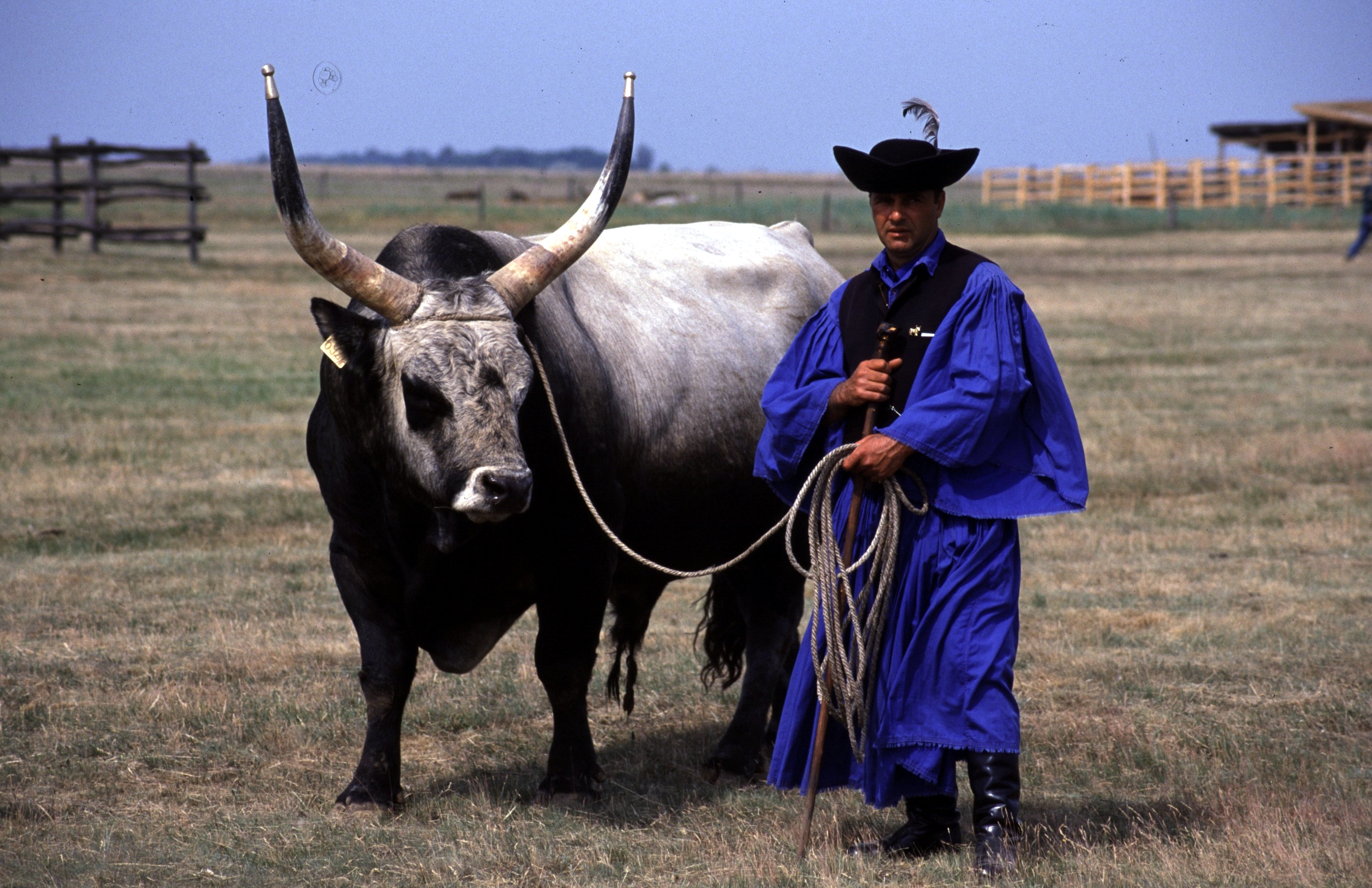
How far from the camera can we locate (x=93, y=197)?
2670 cm

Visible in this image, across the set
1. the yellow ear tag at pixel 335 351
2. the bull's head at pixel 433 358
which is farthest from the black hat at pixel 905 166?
the yellow ear tag at pixel 335 351

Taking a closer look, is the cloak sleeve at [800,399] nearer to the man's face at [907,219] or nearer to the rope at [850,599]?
the rope at [850,599]

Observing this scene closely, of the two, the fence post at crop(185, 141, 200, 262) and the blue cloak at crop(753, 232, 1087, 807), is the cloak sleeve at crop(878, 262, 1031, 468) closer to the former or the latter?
the blue cloak at crop(753, 232, 1087, 807)

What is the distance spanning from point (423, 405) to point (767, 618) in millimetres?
2036

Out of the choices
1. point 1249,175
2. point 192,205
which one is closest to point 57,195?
point 192,205

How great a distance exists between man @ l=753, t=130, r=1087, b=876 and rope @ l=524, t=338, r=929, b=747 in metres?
0.04

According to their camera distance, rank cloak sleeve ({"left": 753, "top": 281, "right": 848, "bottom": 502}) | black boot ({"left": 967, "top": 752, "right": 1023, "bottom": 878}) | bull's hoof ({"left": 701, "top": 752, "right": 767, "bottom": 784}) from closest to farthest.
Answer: black boot ({"left": 967, "top": 752, "right": 1023, "bottom": 878})
cloak sleeve ({"left": 753, "top": 281, "right": 848, "bottom": 502})
bull's hoof ({"left": 701, "top": 752, "right": 767, "bottom": 784})

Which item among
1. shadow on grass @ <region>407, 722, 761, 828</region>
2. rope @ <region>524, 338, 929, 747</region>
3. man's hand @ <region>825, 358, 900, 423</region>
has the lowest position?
shadow on grass @ <region>407, 722, 761, 828</region>

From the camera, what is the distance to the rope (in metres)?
4.30

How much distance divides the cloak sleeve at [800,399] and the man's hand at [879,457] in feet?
0.72

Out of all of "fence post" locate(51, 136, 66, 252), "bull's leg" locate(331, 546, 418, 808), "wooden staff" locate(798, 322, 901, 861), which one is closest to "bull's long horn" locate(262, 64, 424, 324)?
"bull's leg" locate(331, 546, 418, 808)

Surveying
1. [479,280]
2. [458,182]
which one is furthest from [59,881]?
[458,182]

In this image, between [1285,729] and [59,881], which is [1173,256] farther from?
[59,881]

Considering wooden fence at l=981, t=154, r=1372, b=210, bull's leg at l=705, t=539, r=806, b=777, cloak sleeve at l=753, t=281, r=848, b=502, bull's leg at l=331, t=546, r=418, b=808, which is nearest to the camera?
cloak sleeve at l=753, t=281, r=848, b=502
